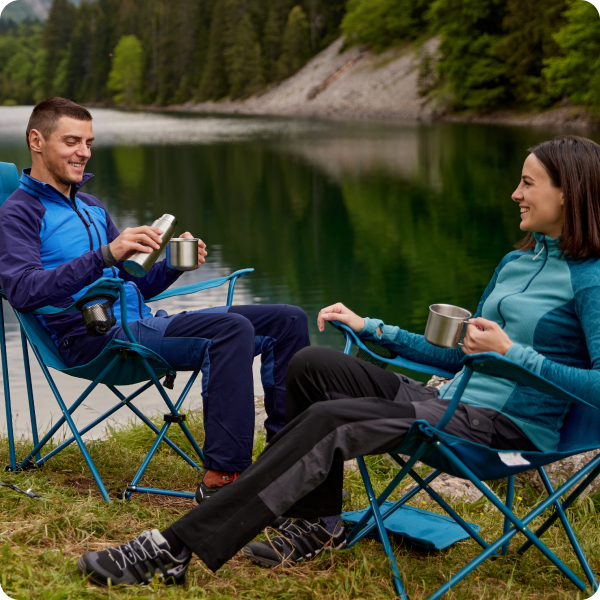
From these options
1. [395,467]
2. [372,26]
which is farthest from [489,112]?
[395,467]

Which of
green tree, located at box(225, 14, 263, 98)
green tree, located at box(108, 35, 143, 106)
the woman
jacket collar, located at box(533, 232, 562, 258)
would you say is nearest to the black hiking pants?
the woman

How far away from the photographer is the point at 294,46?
76.9 metres

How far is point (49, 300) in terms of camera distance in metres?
2.63

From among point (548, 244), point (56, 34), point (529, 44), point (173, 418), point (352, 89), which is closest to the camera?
point (548, 244)

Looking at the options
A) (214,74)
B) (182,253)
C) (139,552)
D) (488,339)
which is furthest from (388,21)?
(139,552)

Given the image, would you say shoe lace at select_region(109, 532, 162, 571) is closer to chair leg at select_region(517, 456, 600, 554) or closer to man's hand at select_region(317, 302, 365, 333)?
man's hand at select_region(317, 302, 365, 333)

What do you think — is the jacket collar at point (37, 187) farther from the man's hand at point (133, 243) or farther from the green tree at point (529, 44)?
Answer: the green tree at point (529, 44)

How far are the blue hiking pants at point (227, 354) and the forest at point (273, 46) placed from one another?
32.4m

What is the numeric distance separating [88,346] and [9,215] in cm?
57

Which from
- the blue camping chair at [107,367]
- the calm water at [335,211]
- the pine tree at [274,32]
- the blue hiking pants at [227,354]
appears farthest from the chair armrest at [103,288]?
the pine tree at [274,32]

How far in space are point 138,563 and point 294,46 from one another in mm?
79464

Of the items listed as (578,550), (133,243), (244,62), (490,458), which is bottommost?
(578,550)

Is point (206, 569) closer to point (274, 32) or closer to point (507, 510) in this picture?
point (507, 510)

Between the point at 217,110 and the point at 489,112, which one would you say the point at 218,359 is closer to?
the point at 489,112
